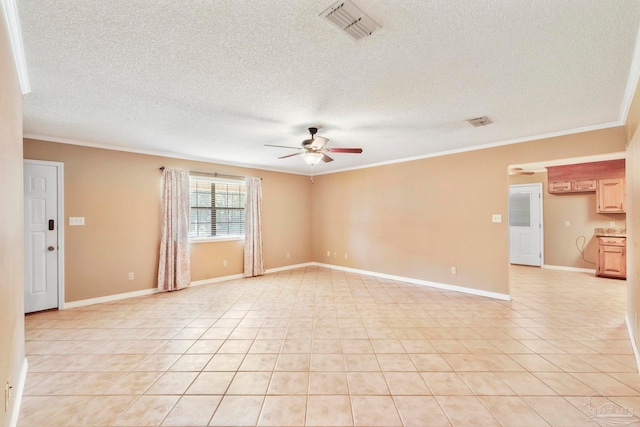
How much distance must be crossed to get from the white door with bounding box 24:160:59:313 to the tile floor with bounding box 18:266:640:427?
0.91ft

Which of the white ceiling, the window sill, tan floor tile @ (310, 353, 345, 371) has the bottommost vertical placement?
tan floor tile @ (310, 353, 345, 371)

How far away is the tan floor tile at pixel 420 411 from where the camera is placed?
1.75 metres

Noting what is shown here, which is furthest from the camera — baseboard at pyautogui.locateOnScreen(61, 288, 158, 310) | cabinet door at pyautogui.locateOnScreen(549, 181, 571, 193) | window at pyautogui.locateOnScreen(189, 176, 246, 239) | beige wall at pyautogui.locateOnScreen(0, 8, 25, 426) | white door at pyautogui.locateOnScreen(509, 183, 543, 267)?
white door at pyautogui.locateOnScreen(509, 183, 543, 267)

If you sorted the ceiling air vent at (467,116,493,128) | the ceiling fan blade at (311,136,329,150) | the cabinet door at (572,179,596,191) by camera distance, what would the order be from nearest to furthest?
1. the ceiling air vent at (467,116,493,128)
2. the ceiling fan blade at (311,136,329,150)
3. the cabinet door at (572,179,596,191)

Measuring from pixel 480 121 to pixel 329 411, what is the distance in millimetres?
3429

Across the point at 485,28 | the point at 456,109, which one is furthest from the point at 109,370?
the point at 456,109

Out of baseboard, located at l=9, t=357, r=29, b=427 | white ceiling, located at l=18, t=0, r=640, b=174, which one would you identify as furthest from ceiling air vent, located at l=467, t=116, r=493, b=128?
baseboard, located at l=9, t=357, r=29, b=427

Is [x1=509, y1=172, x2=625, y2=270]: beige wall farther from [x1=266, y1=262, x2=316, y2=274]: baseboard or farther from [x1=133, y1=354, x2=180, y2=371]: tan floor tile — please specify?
[x1=133, y1=354, x2=180, y2=371]: tan floor tile

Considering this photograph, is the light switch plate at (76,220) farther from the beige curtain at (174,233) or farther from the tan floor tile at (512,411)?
the tan floor tile at (512,411)

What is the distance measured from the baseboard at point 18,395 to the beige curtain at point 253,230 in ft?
12.3

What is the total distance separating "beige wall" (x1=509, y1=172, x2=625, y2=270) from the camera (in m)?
6.03

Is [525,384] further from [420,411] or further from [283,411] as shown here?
[283,411]

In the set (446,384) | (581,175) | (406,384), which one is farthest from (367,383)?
(581,175)

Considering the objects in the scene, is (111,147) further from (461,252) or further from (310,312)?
(461,252)
